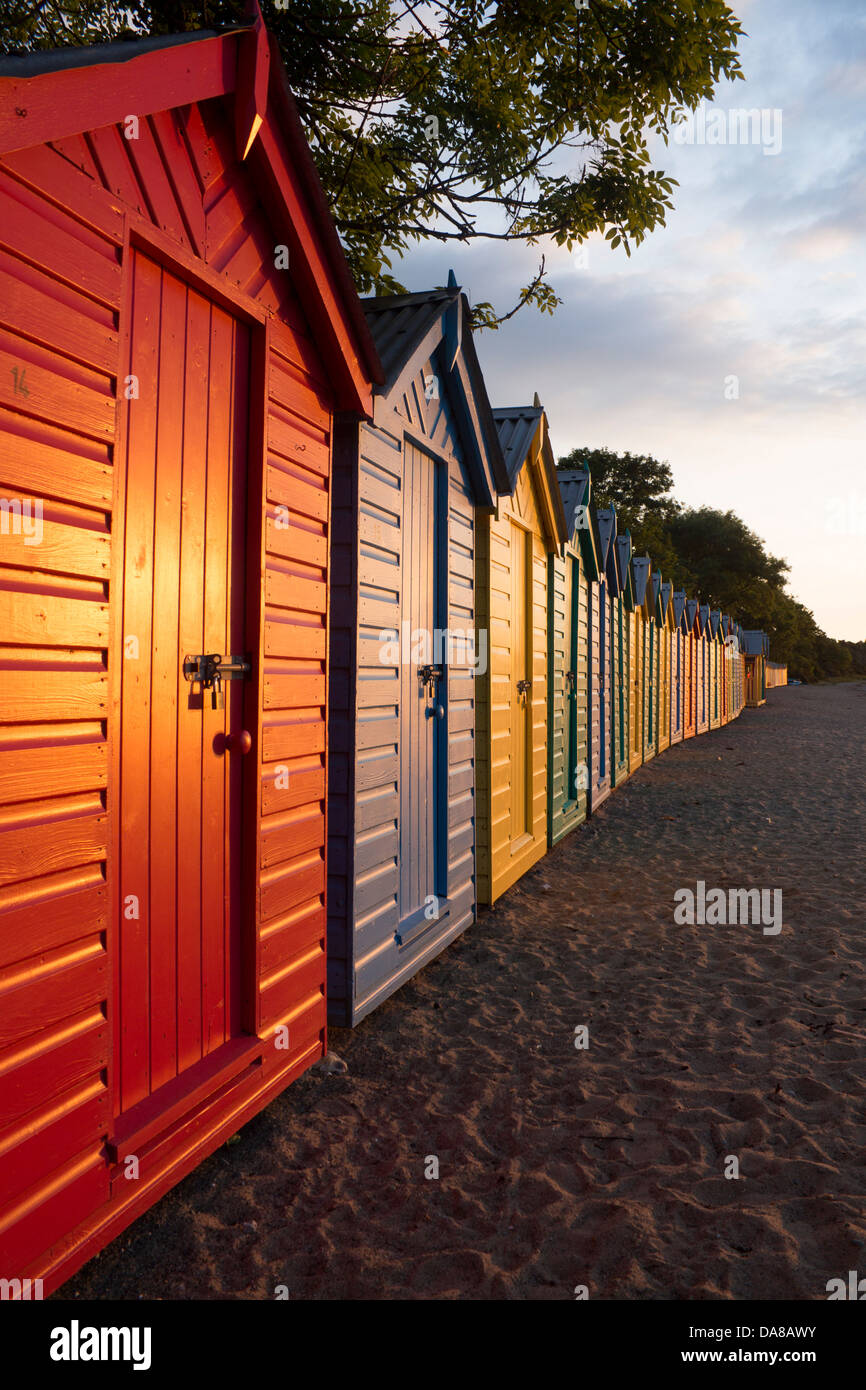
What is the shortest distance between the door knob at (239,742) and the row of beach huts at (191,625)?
0.01 meters

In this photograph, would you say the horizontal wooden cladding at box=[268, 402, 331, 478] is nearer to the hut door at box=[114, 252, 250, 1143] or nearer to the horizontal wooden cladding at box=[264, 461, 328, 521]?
the horizontal wooden cladding at box=[264, 461, 328, 521]

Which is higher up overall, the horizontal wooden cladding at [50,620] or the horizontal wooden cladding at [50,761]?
the horizontal wooden cladding at [50,620]

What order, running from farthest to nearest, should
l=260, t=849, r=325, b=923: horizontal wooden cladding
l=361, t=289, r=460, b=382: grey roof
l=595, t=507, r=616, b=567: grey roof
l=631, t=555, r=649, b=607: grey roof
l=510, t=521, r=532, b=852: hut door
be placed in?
l=631, t=555, r=649, b=607: grey roof < l=595, t=507, r=616, b=567: grey roof < l=510, t=521, r=532, b=852: hut door < l=361, t=289, r=460, b=382: grey roof < l=260, t=849, r=325, b=923: horizontal wooden cladding

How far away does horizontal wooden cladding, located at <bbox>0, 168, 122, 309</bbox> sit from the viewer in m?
2.18

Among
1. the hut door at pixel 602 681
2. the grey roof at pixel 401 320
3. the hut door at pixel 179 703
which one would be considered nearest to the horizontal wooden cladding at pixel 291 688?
the hut door at pixel 179 703

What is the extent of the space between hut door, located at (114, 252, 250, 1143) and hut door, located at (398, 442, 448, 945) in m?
1.89

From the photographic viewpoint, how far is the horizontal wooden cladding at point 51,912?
7.14 ft

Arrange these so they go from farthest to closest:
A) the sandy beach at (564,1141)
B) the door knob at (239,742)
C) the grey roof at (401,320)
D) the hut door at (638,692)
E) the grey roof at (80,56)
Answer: the hut door at (638,692)
the grey roof at (401,320)
the door knob at (239,742)
the sandy beach at (564,1141)
the grey roof at (80,56)

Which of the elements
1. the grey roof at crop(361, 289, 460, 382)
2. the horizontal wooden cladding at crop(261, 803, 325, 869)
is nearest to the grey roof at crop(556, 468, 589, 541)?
the grey roof at crop(361, 289, 460, 382)

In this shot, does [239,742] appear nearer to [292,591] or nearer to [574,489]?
[292,591]

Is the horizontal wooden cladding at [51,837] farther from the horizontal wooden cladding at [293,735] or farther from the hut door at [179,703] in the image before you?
the horizontal wooden cladding at [293,735]

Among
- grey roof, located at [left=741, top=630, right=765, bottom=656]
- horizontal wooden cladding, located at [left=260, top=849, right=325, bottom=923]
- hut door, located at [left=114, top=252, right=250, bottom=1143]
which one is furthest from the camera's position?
grey roof, located at [left=741, top=630, right=765, bottom=656]
